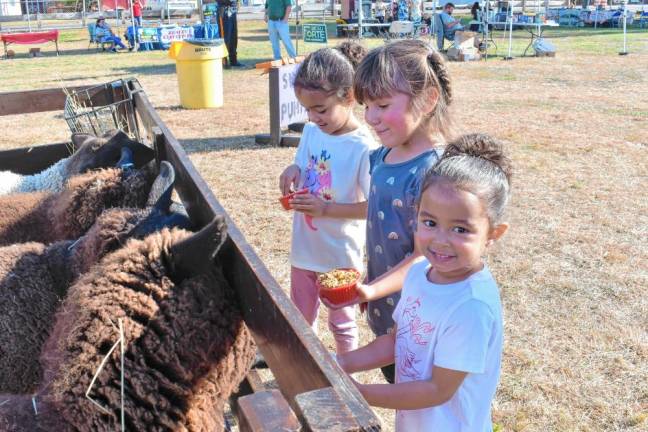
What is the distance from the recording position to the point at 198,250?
1.81 meters

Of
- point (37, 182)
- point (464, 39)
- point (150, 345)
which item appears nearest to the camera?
point (150, 345)

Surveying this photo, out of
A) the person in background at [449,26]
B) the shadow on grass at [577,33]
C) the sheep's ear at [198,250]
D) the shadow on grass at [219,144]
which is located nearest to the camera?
the sheep's ear at [198,250]

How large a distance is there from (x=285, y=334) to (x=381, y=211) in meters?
1.00

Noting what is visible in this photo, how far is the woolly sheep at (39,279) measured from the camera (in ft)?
7.63

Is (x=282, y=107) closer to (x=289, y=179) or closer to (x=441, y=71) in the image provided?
(x=289, y=179)

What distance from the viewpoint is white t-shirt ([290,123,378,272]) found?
9.44 ft

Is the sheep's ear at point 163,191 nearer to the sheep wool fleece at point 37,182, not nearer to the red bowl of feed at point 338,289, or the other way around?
the red bowl of feed at point 338,289

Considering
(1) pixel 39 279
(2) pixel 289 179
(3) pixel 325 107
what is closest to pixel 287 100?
(2) pixel 289 179

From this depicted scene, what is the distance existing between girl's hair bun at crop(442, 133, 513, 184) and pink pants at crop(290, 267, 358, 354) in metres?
1.28

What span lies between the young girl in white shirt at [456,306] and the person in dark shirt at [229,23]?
1713 cm

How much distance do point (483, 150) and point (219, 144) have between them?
7806 mm

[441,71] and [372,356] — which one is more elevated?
[441,71]

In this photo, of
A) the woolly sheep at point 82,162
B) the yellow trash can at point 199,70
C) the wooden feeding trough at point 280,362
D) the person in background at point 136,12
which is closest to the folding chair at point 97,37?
the person in background at point 136,12

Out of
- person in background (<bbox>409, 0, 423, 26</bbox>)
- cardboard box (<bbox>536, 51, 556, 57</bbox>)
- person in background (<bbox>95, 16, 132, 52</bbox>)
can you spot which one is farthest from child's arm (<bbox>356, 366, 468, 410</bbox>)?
person in background (<bbox>95, 16, 132, 52</bbox>)
